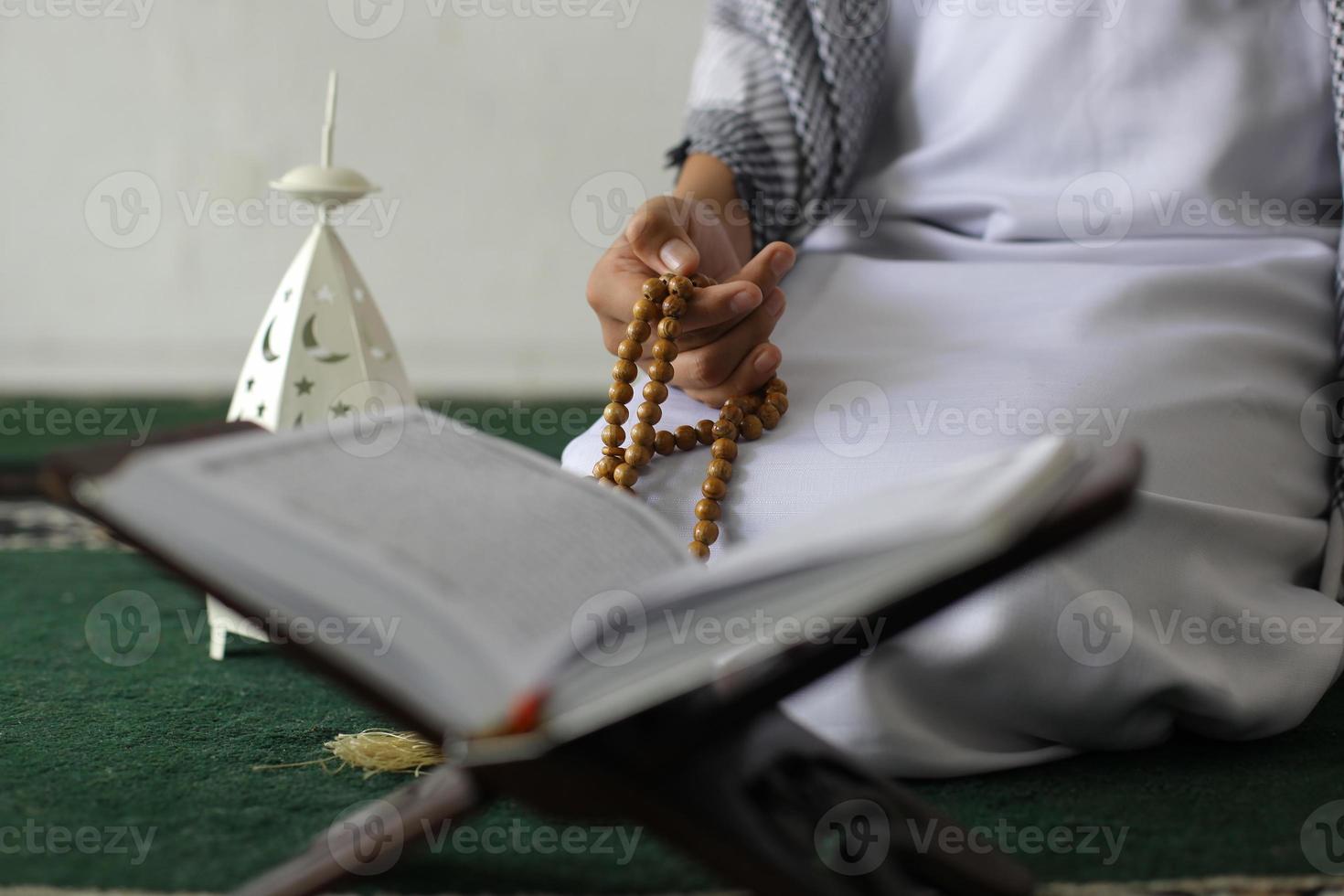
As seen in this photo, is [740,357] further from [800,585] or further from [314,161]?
[314,161]

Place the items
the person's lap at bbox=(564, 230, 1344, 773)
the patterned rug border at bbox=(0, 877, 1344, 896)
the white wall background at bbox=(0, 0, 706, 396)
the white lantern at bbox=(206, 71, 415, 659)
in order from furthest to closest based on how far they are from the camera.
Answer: the white wall background at bbox=(0, 0, 706, 396)
the white lantern at bbox=(206, 71, 415, 659)
the person's lap at bbox=(564, 230, 1344, 773)
the patterned rug border at bbox=(0, 877, 1344, 896)

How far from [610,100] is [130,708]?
1688 millimetres

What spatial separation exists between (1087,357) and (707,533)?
0.30 m

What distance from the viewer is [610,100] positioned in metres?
2.36

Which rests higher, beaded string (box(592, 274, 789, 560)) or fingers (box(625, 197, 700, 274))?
fingers (box(625, 197, 700, 274))

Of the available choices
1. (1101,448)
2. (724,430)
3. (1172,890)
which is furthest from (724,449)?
(1172,890)

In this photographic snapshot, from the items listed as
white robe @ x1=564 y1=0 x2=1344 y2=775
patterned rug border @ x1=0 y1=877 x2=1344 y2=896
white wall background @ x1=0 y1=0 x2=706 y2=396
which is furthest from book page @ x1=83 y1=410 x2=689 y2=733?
white wall background @ x1=0 y1=0 x2=706 y2=396

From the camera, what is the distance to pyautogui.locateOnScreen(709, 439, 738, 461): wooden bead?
2.71ft

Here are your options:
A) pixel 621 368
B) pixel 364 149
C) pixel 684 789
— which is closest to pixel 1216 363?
pixel 621 368

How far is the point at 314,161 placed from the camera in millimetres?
2336

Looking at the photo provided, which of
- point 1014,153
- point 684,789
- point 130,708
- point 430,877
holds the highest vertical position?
point 1014,153

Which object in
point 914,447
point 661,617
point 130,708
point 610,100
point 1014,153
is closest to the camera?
point 661,617

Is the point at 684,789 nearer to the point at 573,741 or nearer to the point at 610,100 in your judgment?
the point at 573,741

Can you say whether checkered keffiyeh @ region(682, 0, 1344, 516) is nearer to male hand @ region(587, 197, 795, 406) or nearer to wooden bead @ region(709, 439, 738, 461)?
male hand @ region(587, 197, 795, 406)
